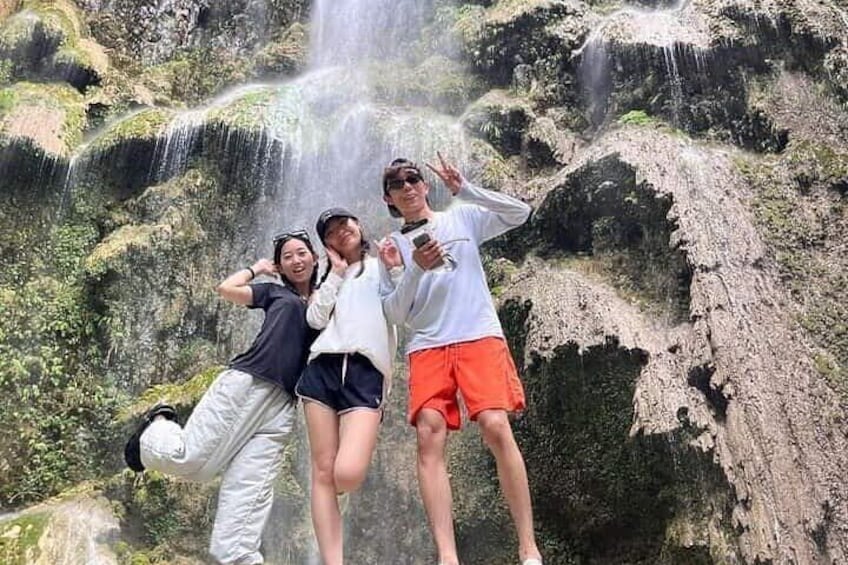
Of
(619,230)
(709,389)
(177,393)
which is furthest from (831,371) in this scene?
(177,393)

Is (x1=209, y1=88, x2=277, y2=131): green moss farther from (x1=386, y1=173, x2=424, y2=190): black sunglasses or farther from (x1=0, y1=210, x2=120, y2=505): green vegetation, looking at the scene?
(x1=386, y1=173, x2=424, y2=190): black sunglasses

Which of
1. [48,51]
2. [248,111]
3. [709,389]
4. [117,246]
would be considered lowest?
[117,246]

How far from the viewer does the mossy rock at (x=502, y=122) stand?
338 inches

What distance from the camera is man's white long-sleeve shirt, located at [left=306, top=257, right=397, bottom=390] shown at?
3.40 m

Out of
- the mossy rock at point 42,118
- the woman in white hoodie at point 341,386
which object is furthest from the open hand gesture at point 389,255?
A: the mossy rock at point 42,118

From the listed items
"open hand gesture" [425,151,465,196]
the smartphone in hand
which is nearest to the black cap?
"open hand gesture" [425,151,465,196]

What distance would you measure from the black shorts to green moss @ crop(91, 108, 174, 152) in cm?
637

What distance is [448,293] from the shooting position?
11.7ft

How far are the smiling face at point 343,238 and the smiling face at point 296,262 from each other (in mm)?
153

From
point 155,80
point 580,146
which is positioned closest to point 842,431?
point 580,146

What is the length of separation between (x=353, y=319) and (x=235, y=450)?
2.66ft

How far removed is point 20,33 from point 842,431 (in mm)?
10920

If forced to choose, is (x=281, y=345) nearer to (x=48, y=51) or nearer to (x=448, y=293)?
(x=448, y=293)

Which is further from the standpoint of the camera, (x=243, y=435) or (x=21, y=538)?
(x=21, y=538)
